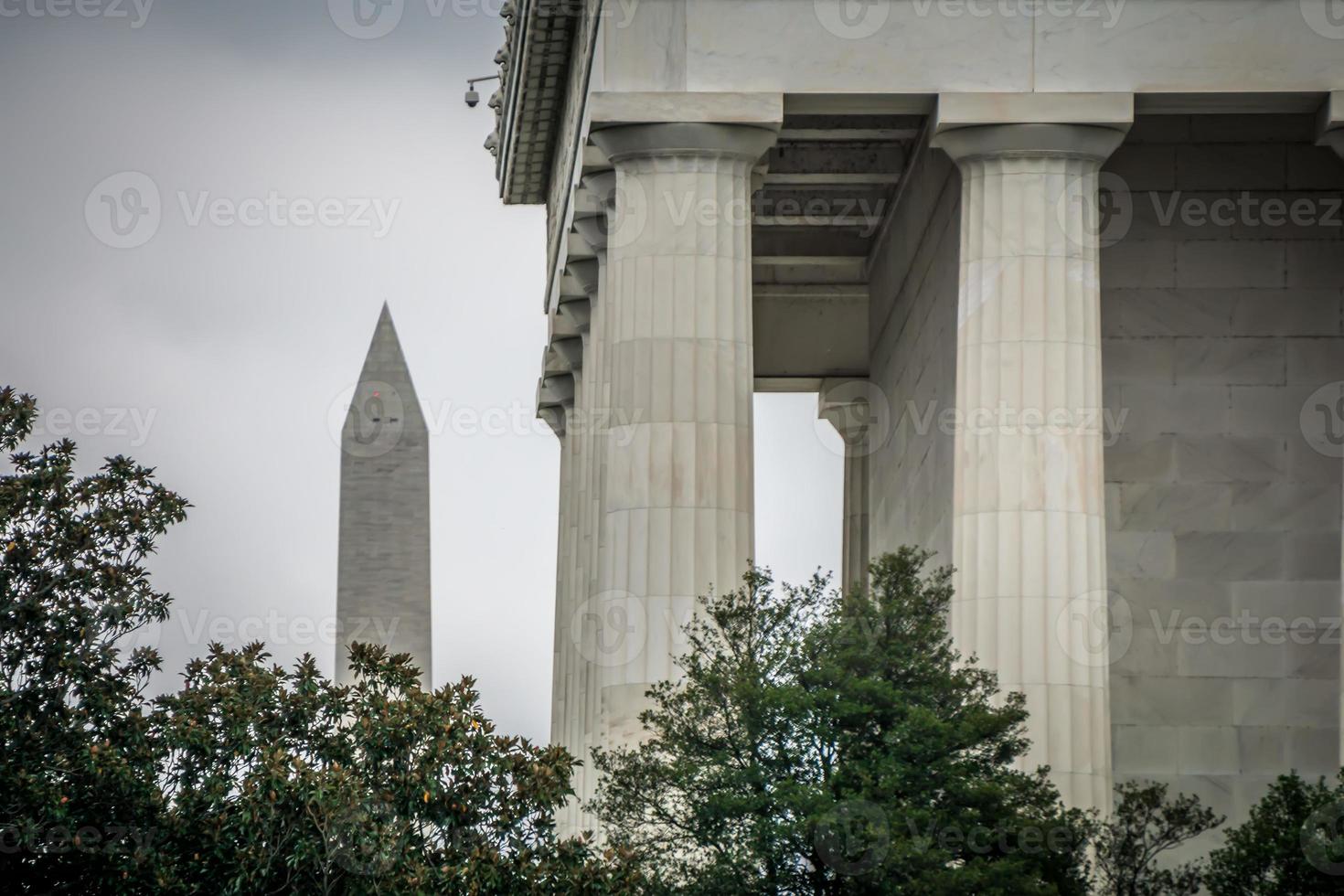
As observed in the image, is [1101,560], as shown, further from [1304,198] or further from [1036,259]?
[1304,198]

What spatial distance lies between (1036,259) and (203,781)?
70.4 feet

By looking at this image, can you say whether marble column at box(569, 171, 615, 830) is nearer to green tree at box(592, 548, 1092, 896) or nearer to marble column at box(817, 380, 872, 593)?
marble column at box(817, 380, 872, 593)

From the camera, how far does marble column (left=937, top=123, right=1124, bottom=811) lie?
161 feet

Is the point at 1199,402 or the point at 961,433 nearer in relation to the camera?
the point at 961,433

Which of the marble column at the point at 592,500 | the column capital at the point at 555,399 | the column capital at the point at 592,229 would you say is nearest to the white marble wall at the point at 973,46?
the marble column at the point at 592,500

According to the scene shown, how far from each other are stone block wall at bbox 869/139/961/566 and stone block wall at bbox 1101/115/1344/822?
415 centimetres

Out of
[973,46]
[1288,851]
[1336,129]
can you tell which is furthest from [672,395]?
[1288,851]

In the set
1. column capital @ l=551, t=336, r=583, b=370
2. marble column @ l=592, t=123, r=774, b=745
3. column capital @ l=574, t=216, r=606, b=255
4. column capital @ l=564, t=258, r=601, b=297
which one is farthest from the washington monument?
marble column @ l=592, t=123, r=774, b=745

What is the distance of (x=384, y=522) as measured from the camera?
9062 cm

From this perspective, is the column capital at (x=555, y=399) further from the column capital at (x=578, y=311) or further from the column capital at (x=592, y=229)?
the column capital at (x=592, y=229)

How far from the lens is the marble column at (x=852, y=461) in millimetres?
85844

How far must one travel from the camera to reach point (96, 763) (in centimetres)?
3853

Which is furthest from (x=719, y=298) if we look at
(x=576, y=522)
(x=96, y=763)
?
(x=576, y=522)

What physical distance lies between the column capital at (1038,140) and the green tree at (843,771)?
11566 mm
